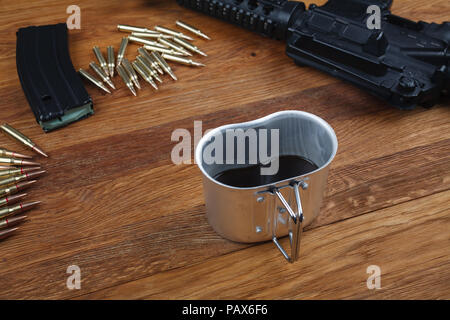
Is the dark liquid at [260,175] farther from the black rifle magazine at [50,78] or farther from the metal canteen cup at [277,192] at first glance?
the black rifle magazine at [50,78]

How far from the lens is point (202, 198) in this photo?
82 cm

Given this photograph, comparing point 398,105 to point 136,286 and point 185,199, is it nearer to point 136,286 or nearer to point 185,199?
point 185,199

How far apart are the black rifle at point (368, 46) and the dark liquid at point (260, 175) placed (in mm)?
292

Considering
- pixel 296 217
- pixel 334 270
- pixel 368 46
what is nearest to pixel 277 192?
pixel 296 217

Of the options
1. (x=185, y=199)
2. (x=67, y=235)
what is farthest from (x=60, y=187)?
(x=185, y=199)

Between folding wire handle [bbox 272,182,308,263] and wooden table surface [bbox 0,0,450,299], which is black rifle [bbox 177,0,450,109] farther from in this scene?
folding wire handle [bbox 272,182,308,263]

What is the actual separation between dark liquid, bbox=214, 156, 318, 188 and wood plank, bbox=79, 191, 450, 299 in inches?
3.8

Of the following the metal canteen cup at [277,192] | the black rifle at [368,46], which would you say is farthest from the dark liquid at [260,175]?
the black rifle at [368,46]

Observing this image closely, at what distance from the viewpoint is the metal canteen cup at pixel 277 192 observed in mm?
646

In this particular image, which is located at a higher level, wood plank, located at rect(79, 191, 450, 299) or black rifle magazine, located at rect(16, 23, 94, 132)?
black rifle magazine, located at rect(16, 23, 94, 132)

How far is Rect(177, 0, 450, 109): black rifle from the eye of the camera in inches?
36.4

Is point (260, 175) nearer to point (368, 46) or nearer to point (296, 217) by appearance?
point (296, 217)

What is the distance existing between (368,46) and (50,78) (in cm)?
64

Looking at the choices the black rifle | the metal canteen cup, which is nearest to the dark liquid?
the metal canteen cup
